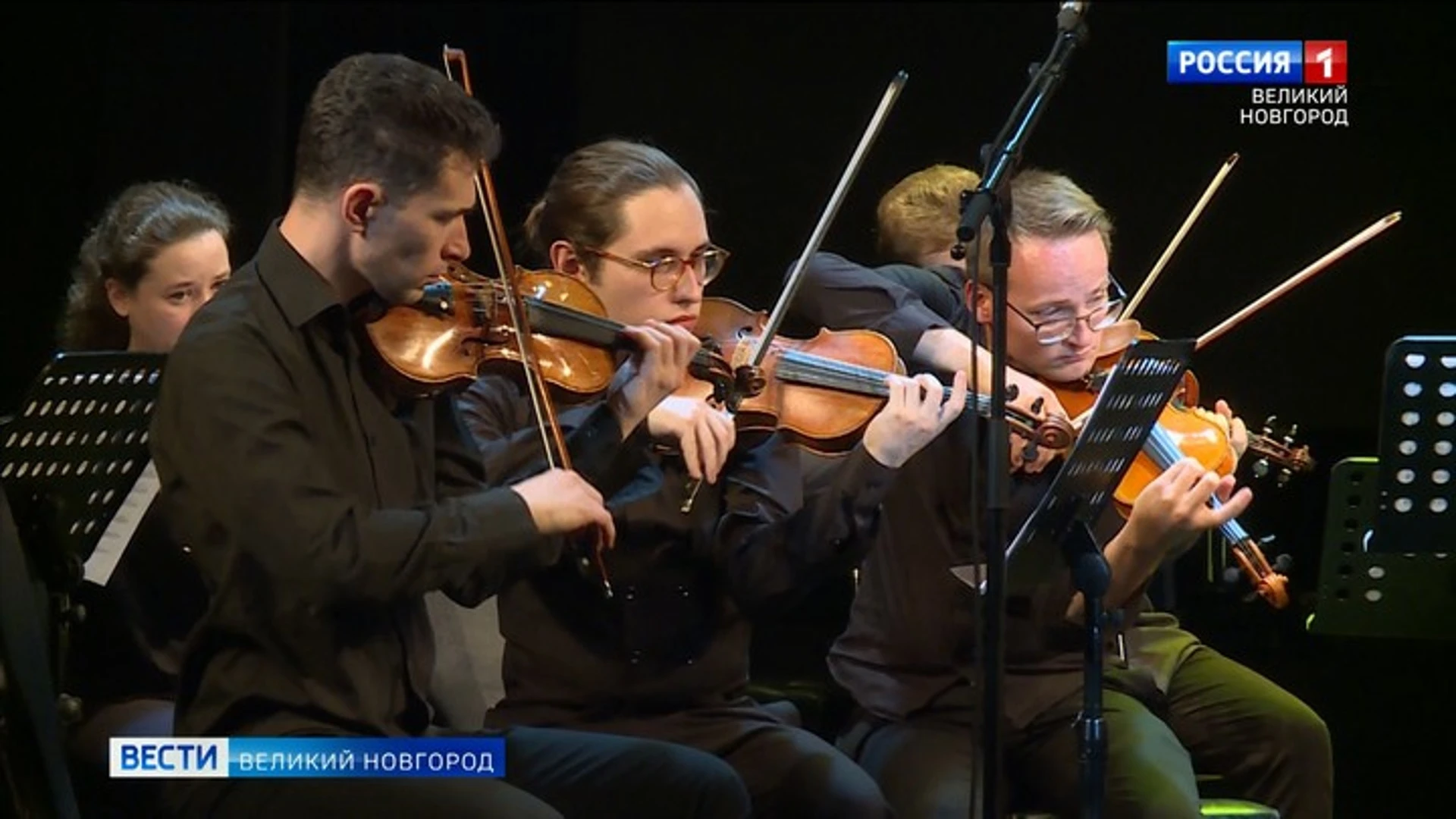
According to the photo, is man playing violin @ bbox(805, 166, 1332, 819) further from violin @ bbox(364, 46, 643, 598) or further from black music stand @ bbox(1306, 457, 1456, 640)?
violin @ bbox(364, 46, 643, 598)

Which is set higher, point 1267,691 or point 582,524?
point 582,524

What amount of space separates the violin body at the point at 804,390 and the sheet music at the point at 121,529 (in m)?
0.83

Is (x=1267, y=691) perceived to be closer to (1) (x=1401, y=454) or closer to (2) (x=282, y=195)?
(1) (x=1401, y=454)

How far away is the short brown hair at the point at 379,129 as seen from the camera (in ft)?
8.26

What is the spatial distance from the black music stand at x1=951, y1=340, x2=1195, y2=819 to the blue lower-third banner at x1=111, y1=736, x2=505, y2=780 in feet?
2.30

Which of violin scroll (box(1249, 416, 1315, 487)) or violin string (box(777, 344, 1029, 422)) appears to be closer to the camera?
violin string (box(777, 344, 1029, 422))

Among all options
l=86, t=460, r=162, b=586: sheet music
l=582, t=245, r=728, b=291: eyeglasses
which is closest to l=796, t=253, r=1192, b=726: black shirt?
l=582, t=245, r=728, b=291: eyeglasses

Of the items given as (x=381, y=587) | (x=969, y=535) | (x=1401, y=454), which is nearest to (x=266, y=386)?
(x=381, y=587)

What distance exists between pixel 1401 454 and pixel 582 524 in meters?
1.17

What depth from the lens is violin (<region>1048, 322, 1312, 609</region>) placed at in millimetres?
3084

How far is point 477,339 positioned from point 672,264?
462 mm

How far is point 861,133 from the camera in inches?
160

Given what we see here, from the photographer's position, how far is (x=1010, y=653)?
312 centimetres

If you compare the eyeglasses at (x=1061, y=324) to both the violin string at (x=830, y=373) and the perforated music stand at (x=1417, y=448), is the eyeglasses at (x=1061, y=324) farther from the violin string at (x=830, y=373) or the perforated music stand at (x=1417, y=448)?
the perforated music stand at (x=1417, y=448)
